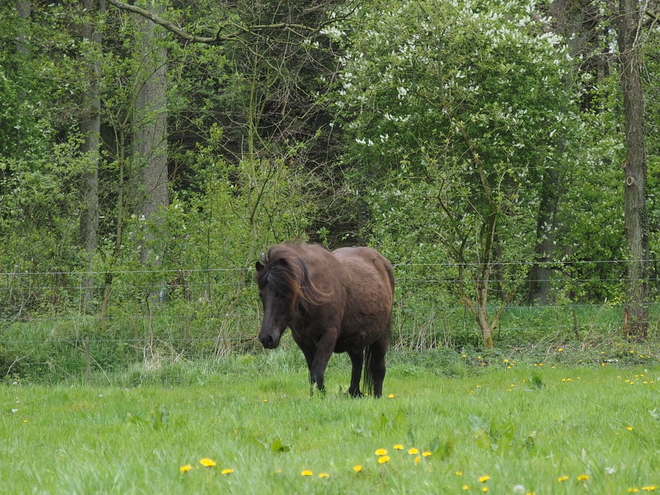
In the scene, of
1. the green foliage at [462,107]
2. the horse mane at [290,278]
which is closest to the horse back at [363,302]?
the horse mane at [290,278]

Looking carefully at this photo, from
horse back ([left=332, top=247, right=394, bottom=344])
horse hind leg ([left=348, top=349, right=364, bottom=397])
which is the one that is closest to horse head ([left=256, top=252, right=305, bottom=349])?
horse back ([left=332, top=247, right=394, bottom=344])

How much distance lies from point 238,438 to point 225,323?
26.1 feet

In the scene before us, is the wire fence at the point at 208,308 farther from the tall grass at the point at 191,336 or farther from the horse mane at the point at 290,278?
the horse mane at the point at 290,278

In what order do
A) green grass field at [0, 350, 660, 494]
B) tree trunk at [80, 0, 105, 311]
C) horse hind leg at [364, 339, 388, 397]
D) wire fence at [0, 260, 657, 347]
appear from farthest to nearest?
tree trunk at [80, 0, 105, 311]
wire fence at [0, 260, 657, 347]
horse hind leg at [364, 339, 388, 397]
green grass field at [0, 350, 660, 494]

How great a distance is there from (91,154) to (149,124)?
2447 millimetres

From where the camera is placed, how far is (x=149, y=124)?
17.5m

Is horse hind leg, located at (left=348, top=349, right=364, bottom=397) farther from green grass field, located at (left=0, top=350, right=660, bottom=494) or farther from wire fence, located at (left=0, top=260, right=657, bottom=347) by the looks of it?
wire fence, located at (left=0, top=260, right=657, bottom=347)

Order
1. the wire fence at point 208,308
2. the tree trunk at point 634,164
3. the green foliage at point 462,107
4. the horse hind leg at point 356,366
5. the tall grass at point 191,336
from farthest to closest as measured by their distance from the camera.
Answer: the green foliage at point 462,107 → the tree trunk at point 634,164 → the wire fence at point 208,308 → the tall grass at point 191,336 → the horse hind leg at point 356,366

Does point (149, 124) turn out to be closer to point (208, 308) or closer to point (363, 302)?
point (208, 308)

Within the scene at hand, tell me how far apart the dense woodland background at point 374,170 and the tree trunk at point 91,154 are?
89mm

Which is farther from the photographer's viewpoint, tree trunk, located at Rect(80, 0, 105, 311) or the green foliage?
the green foliage

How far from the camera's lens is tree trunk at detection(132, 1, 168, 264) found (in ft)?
48.3

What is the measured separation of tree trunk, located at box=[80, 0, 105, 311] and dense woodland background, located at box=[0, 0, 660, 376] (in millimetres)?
89

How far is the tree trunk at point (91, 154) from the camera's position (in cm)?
1465
